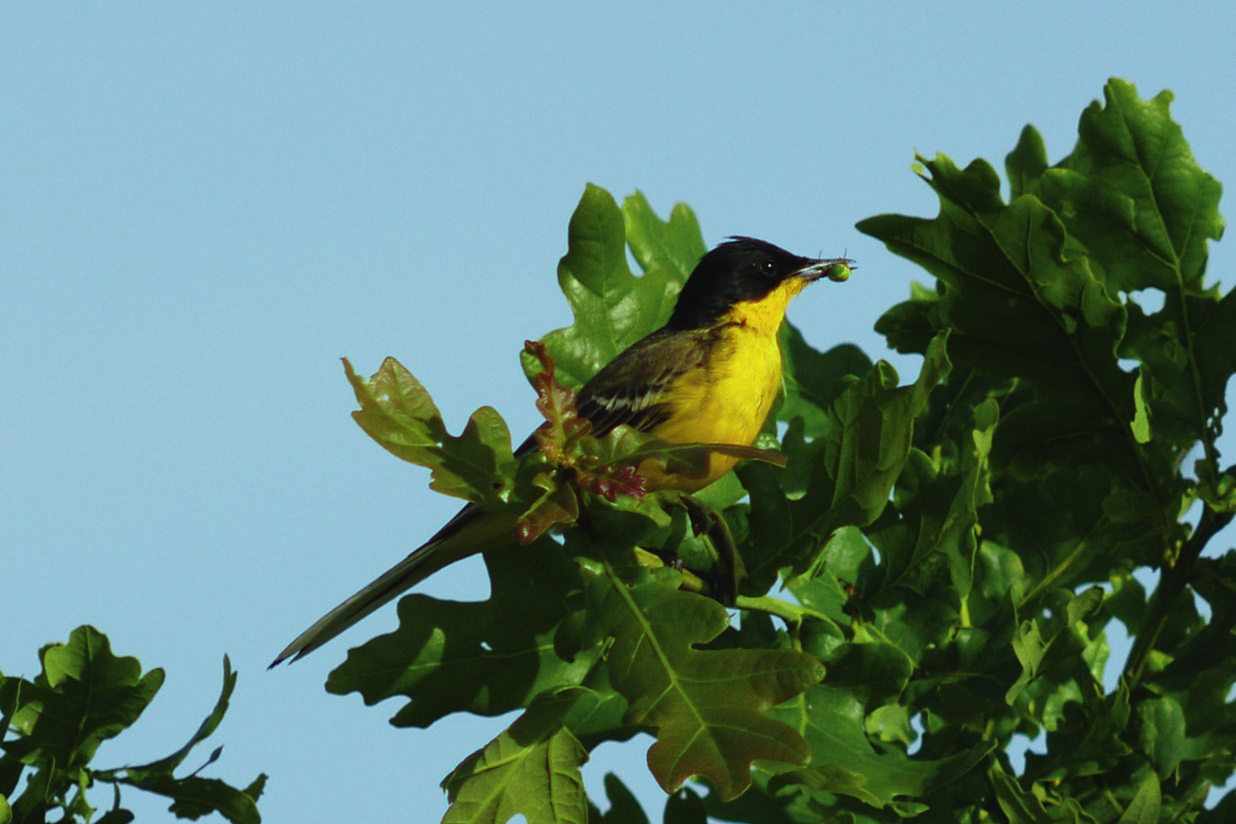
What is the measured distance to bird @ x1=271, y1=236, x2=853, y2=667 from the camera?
14.9 ft

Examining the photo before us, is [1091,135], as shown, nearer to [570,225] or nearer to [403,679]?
[570,225]

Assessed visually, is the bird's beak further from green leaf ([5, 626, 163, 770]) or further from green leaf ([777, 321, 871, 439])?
green leaf ([5, 626, 163, 770])

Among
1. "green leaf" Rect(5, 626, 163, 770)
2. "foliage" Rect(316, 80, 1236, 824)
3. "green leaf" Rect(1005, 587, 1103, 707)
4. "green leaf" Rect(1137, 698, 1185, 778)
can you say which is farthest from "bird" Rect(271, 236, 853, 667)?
"green leaf" Rect(1137, 698, 1185, 778)

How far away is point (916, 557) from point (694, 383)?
1.60m

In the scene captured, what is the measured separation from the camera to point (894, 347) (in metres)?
4.90

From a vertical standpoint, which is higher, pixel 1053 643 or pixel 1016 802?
pixel 1053 643

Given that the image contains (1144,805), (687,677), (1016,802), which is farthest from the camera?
(1144,805)

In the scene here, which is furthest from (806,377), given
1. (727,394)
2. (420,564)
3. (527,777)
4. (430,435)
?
(430,435)

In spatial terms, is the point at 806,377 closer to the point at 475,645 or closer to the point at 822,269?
the point at 822,269

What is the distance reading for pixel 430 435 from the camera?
3070 millimetres

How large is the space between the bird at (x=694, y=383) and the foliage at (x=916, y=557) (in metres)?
0.21

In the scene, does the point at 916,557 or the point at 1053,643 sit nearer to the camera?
the point at 1053,643

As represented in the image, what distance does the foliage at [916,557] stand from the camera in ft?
10.6

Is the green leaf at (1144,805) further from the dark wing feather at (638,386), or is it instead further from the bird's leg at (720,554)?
the dark wing feather at (638,386)
